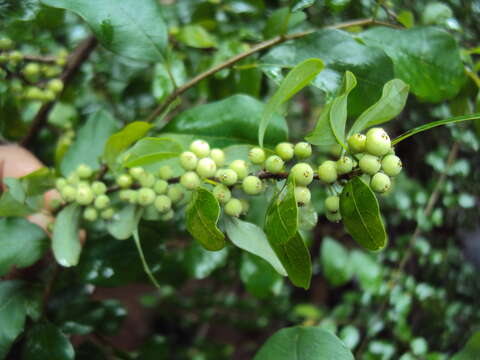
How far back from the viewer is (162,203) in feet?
2.31

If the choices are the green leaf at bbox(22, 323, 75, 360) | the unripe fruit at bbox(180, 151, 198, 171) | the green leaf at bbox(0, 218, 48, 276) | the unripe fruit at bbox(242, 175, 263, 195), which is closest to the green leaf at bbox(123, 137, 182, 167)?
the unripe fruit at bbox(180, 151, 198, 171)

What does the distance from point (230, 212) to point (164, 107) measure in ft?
1.07

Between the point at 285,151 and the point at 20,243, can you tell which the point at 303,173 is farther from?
the point at 20,243

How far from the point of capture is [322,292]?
2.01 meters

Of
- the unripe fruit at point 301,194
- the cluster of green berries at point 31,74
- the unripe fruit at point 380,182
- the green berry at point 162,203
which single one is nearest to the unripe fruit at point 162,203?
the green berry at point 162,203

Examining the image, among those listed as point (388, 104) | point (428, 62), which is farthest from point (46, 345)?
point (428, 62)

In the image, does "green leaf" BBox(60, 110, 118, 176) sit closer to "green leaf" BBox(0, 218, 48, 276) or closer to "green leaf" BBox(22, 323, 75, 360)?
"green leaf" BBox(0, 218, 48, 276)

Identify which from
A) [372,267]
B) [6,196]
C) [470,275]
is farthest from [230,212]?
[470,275]

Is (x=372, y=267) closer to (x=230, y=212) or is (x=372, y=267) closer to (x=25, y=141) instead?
(x=230, y=212)

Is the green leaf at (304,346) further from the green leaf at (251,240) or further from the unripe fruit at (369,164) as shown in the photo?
the unripe fruit at (369,164)

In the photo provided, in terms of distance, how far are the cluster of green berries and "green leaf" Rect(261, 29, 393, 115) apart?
67 cm

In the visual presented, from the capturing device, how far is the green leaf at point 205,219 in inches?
21.7

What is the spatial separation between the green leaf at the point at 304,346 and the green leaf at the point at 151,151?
36 cm

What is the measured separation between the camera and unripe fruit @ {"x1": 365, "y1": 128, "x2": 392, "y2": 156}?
539 mm
